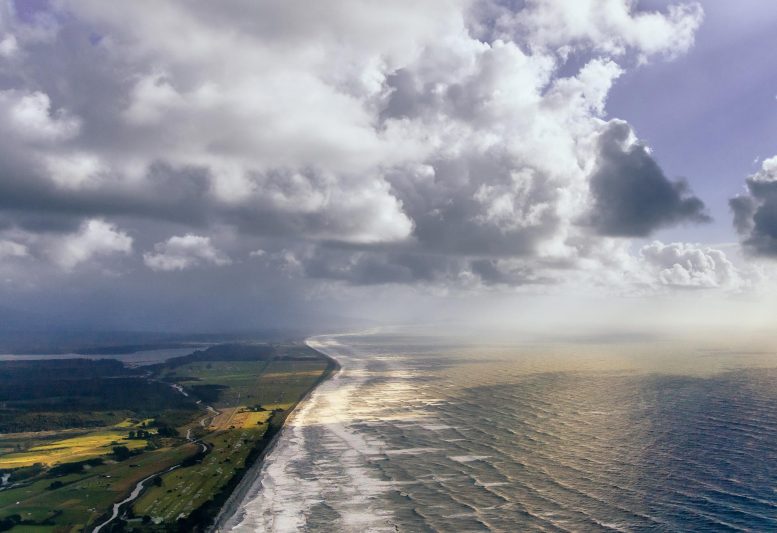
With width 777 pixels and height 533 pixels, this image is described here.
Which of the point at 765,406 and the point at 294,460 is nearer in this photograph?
the point at 294,460

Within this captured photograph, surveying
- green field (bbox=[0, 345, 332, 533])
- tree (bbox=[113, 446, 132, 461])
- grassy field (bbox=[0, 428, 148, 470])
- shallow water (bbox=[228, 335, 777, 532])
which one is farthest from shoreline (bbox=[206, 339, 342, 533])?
grassy field (bbox=[0, 428, 148, 470])

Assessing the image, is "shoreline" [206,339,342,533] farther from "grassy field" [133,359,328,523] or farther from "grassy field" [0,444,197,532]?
"grassy field" [0,444,197,532]

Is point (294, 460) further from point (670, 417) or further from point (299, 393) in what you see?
point (299, 393)

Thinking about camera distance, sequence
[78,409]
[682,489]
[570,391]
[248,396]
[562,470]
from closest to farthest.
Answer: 1. [682,489]
2. [562,470]
3. [570,391]
4. [78,409]
5. [248,396]

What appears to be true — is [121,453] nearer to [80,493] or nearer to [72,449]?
[72,449]

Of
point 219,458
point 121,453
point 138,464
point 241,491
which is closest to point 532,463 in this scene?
point 241,491

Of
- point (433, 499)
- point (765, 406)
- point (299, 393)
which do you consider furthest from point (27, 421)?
point (765, 406)

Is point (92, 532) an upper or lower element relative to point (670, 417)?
lower
